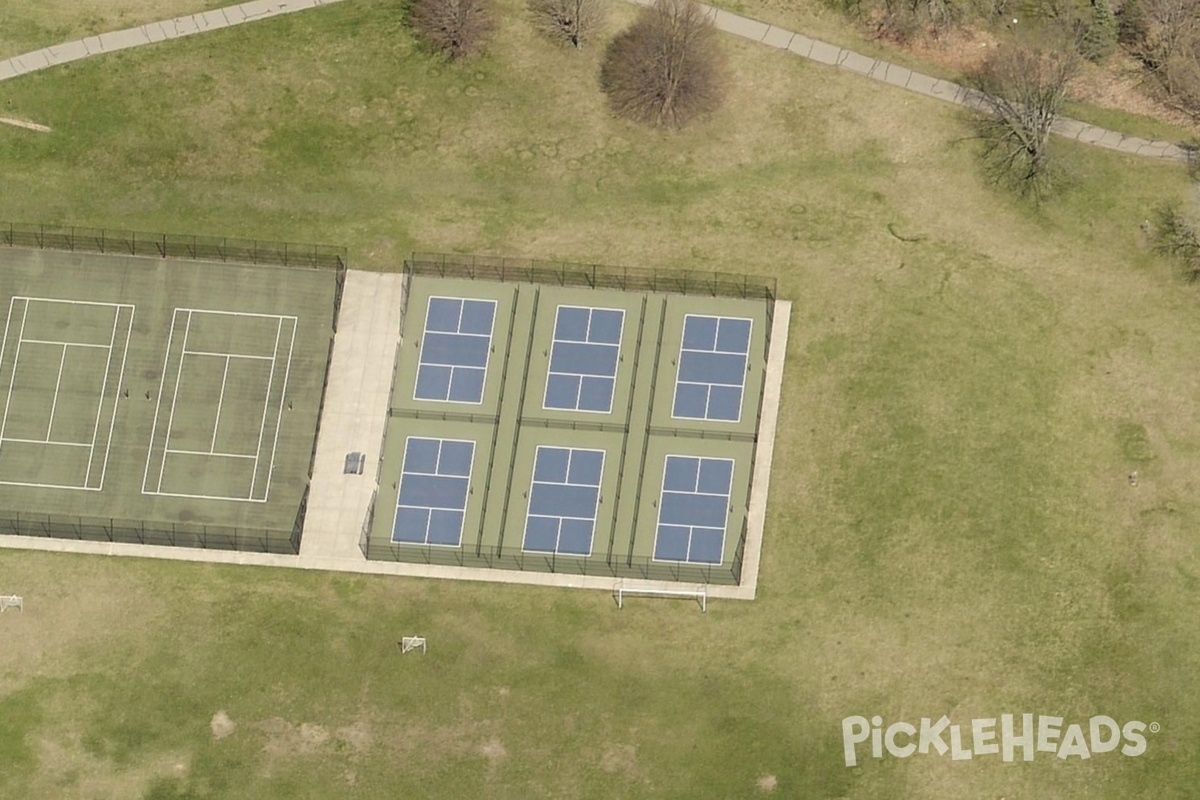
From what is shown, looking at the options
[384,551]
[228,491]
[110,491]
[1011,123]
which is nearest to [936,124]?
[1011,123]

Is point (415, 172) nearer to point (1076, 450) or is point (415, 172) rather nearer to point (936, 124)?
point (936, 124)

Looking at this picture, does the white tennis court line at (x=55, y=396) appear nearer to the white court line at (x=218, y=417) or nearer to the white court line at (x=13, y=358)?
the white court line at (x=13, y=358)

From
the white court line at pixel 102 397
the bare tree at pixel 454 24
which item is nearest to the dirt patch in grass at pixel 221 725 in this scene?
the white court line at pixel 102 397

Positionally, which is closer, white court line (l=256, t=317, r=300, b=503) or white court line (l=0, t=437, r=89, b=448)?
white court line (l=256, t=317, r=300, b=503)

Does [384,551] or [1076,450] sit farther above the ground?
[1076,450]

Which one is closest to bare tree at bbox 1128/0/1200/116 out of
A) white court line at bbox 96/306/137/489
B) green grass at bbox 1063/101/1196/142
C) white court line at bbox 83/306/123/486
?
green grass at bbox 1063/101/1196/142

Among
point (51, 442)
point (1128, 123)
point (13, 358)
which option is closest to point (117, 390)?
point (51, 442)

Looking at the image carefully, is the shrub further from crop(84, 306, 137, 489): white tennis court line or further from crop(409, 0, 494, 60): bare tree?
crop(84, 306, 137, 489): white tennis court line
